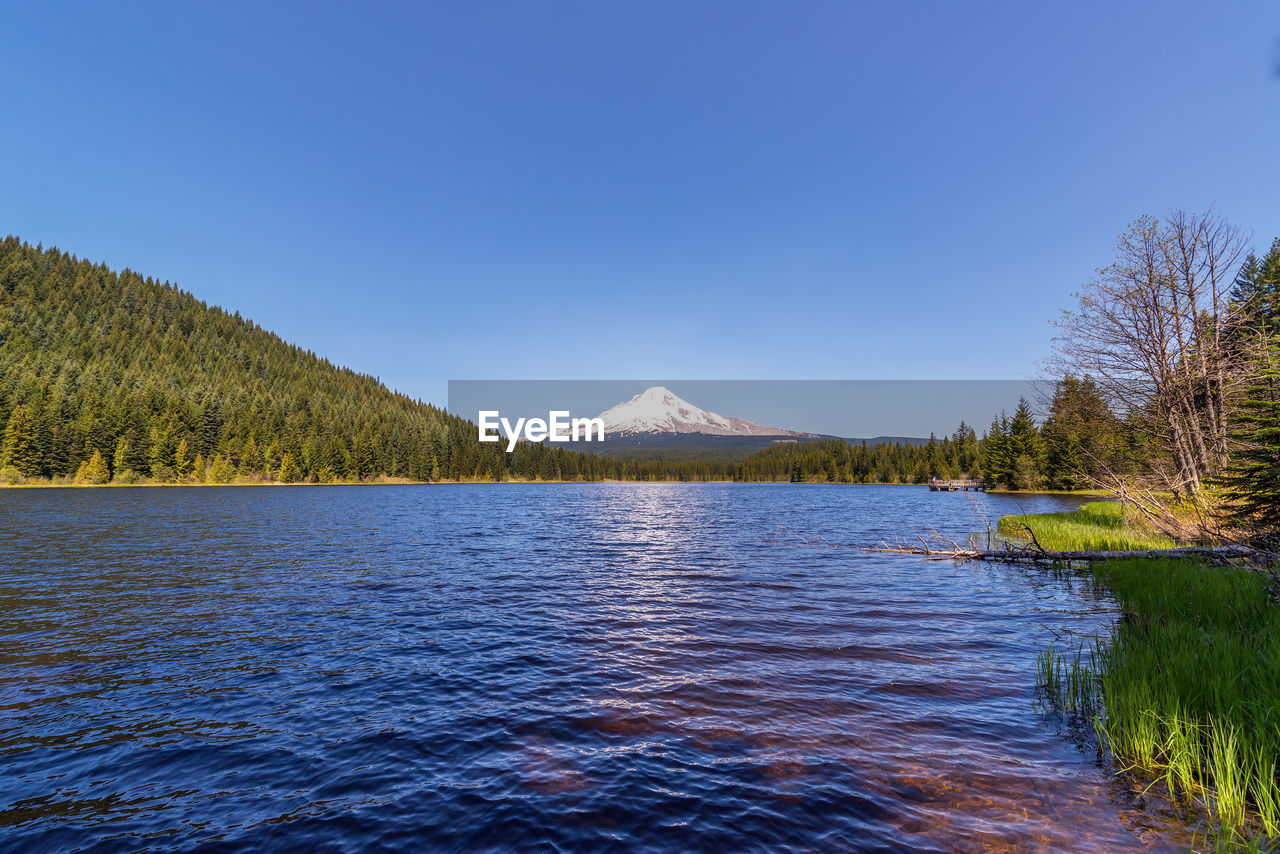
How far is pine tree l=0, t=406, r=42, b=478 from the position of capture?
353ft

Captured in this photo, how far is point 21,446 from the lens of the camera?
356 ft

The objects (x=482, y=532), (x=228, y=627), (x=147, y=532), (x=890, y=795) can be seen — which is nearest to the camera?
(x=890, y=795)

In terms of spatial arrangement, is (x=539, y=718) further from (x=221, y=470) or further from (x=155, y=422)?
(x=155, y=422)

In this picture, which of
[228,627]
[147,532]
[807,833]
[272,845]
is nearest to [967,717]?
[807,833]

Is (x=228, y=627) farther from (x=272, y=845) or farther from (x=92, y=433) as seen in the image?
(x=92, y=433)

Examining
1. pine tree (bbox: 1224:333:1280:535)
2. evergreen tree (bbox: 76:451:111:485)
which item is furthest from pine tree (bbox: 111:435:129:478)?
pine tree (bbox: 1224:333:1280:535)

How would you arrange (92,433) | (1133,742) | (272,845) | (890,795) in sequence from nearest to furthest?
1. (272,845)
2. (890,795)
3. (1133,742)
4. (92,433)

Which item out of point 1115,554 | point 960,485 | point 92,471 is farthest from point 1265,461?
point 92,471

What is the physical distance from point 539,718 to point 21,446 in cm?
15445

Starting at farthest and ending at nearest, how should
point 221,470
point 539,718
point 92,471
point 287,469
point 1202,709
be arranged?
point 287,469
point 221,470
point 92,471
point 539,718
point 1202,709

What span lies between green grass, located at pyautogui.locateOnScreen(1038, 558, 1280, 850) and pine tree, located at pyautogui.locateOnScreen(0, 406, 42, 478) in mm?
161907

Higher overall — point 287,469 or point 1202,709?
point 287,469

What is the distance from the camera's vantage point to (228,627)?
16.4m

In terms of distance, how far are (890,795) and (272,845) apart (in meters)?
7.97
